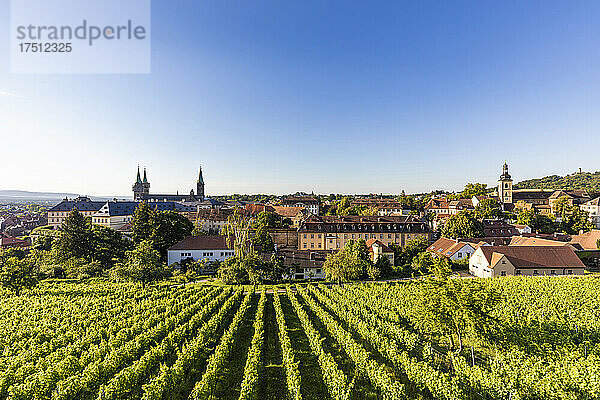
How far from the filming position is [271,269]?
4134 centimetres

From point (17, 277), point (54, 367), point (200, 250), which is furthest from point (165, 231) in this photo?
point (54, 367)

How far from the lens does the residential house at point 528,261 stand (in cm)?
4028

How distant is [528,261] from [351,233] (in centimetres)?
2764

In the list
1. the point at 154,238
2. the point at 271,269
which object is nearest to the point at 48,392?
the point at 271,269

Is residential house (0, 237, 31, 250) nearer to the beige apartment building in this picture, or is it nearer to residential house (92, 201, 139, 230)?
residential house (92, 201, 139, 230)

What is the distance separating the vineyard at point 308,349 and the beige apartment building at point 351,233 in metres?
29.2

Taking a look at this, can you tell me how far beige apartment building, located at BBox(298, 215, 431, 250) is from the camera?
5784cm

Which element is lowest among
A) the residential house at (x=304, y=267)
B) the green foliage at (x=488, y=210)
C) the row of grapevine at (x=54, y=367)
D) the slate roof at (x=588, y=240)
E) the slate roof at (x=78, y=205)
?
the residential house at (x=304, y=267)

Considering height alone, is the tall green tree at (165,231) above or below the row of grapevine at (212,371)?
above

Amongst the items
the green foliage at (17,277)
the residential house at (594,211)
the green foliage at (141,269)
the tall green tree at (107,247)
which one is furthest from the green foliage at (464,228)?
the green foliage at (17,277)

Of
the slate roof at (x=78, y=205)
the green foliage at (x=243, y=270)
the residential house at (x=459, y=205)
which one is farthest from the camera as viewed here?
the residential house at (x=459, y=205)

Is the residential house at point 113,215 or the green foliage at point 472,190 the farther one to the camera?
the green foliage at point 472,190

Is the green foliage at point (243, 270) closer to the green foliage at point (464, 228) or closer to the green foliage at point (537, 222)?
the green foliage at point (464, 228)

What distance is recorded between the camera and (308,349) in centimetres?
1952
